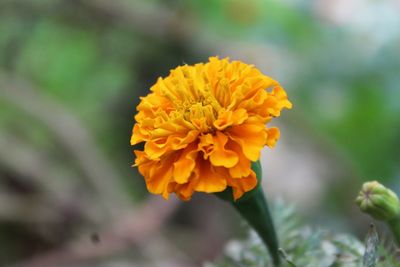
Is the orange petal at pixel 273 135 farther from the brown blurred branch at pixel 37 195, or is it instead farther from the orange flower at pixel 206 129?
the brown blurred branch at pixel 37 195

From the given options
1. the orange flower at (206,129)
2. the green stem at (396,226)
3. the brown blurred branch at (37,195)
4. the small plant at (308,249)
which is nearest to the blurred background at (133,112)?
the brown blurred branch at (37,195)

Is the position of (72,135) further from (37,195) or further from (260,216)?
(260,216)

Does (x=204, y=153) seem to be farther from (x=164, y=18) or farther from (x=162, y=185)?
(x=164, y=18)

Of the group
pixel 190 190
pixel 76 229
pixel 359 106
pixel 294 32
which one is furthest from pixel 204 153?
pixel 294 32

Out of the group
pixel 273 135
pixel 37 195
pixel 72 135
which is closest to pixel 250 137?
pixel 273 135

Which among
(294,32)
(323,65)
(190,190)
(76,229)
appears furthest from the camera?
(294,32)

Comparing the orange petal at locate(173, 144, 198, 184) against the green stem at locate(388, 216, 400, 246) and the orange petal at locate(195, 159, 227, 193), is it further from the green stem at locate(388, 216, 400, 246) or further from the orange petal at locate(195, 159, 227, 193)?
the green stem at locate(388, 216, 400, 246)
